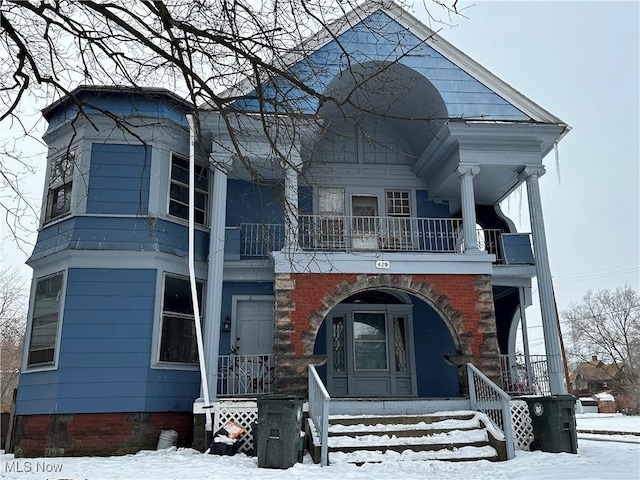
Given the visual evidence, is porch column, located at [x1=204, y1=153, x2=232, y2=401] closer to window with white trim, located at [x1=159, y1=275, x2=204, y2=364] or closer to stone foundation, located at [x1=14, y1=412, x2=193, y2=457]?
window with white trim, located at [x1=159, y1=275, x2=204, y2=364]

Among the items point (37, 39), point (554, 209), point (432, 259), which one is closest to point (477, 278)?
point (432, 259)

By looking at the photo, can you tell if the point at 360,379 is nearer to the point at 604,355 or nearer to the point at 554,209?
the point at 604,355

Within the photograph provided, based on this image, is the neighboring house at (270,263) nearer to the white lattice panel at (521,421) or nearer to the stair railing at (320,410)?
the stair railing at (320,410)

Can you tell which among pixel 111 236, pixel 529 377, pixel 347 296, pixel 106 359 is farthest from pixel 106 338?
pixel 529 377

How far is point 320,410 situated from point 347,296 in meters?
2.43

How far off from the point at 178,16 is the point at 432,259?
20.7 feet

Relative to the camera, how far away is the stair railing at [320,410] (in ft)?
23.3

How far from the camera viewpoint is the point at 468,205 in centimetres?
1055

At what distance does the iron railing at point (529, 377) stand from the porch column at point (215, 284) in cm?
542

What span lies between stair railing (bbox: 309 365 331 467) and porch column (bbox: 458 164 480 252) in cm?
394

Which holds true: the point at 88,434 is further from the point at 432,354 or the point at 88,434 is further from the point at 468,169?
the point at 468,169

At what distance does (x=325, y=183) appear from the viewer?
40.1ft

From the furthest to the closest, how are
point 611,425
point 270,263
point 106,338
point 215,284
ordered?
point 611,425, point 270,263, point 215,284, point 106,338

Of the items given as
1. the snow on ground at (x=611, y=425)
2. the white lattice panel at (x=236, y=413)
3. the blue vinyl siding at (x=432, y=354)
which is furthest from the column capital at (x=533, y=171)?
the snow on ground at (x=611, y=425)
